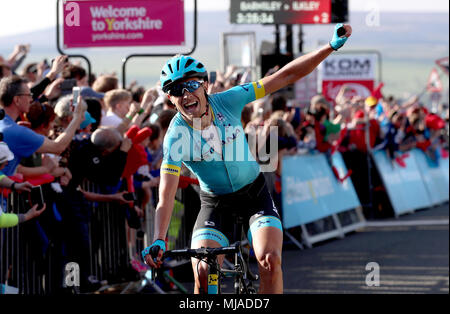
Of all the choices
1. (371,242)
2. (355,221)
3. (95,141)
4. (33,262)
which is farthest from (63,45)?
(355,221)

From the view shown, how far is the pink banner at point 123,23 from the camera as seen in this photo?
36.9 feet

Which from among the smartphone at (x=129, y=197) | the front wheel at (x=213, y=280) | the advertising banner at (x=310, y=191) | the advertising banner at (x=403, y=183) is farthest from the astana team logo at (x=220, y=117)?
the advertising banner at (x=403, y=183)

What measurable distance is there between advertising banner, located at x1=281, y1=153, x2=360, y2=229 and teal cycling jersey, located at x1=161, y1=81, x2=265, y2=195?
24.4 feet

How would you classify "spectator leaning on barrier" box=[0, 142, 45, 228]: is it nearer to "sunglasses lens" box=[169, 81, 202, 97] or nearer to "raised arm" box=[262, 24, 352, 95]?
"sunglasses lens" box=[169, 81, 202, 97]

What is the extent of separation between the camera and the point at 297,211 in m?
13.8

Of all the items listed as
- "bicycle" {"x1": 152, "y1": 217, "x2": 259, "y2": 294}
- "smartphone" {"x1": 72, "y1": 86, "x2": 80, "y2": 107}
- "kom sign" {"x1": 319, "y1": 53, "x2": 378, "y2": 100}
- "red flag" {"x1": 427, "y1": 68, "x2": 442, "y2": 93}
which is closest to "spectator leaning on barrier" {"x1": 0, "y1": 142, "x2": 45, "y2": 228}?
"smartphone" {"x1": 72, "y1": 86, "x2": 80, "y2": 107}

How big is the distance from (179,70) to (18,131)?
2349mm

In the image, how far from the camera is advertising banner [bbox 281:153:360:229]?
13.7m

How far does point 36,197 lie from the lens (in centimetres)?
791

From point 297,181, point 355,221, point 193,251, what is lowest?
point 355,221

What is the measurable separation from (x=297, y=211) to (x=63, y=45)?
14.6 feet

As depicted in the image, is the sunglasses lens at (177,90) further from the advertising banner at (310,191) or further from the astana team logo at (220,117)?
the advertising banner at (310,191)

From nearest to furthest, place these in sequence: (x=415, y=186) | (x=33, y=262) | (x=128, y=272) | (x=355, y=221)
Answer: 1. (x=33, y=262)
2. (x=128, y=272)
3. (x=355, y=221)
4. (x=415, y=186)

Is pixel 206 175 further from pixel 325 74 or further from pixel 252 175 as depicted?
pixel 325 74
